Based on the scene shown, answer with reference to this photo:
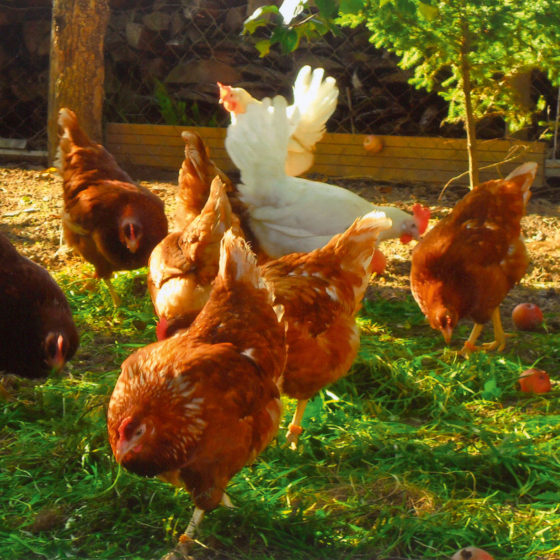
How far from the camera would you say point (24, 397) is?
3256 mm

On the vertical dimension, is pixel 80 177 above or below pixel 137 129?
below

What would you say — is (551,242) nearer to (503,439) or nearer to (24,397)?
(503,439)

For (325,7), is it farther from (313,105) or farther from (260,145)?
(313,105)

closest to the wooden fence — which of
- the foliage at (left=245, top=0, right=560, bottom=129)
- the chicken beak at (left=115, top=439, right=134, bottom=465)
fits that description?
the foliage at (left=245, top=0, right=560, bottom=129)

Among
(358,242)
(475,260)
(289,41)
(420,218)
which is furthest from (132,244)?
(289,41)

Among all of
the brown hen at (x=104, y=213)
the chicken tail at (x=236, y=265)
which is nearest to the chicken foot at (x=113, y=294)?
the brown hen at (x=104, y=213)

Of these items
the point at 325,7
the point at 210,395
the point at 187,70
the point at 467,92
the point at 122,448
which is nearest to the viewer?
the point at 325,7

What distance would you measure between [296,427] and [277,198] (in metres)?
1.81

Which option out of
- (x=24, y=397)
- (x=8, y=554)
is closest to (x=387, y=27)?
(x=24, y=397)

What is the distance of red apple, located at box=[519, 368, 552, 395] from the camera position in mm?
3256

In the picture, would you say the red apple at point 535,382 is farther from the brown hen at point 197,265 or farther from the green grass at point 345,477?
the brown hen at point 197,265

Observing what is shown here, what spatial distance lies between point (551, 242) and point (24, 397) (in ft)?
12.0

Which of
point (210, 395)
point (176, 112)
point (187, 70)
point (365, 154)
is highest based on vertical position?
point (187, 70)

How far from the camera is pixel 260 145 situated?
4.27 m
